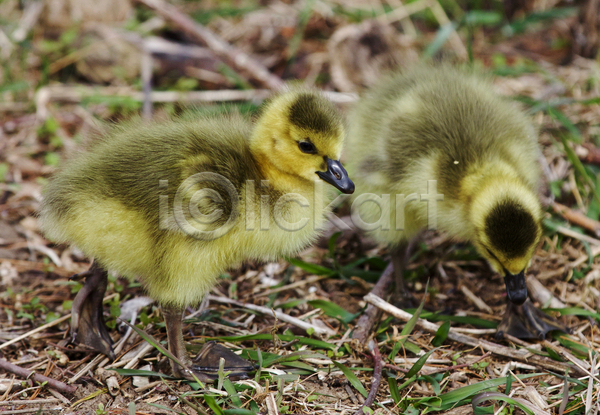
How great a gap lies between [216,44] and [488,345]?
2647 millimetres

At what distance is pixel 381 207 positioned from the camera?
8.16ft

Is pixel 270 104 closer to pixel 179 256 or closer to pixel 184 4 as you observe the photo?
pixel 179 256

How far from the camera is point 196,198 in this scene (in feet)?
6.02

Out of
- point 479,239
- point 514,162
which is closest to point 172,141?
point 479,239

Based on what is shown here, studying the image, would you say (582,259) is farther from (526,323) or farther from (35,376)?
(35,376)

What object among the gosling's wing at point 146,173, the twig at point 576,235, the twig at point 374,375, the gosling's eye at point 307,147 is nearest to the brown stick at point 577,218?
the twig at point 576,235

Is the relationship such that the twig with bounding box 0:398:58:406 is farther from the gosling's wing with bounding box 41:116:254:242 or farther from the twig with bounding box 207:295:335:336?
the twig with bounding box 207:295:335:336

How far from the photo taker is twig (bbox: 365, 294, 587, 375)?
2148 millimetres

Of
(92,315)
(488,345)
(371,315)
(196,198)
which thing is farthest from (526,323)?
(92,315)

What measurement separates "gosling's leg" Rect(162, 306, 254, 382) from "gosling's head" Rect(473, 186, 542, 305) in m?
0.99

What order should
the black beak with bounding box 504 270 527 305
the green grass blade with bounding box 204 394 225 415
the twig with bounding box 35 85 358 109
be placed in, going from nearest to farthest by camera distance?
the green grass blade with bounding box 204 394 225 415
the black beak with bounding box 504 270 527 305
the twig with bounding box 35 85 358 109

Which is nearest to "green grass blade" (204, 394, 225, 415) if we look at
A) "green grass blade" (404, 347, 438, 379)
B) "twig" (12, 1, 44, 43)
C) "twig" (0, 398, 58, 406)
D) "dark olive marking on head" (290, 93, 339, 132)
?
"twig" (0, 398, 58, 406)

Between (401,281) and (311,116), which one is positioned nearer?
(311,116)

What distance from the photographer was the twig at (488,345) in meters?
2.15
